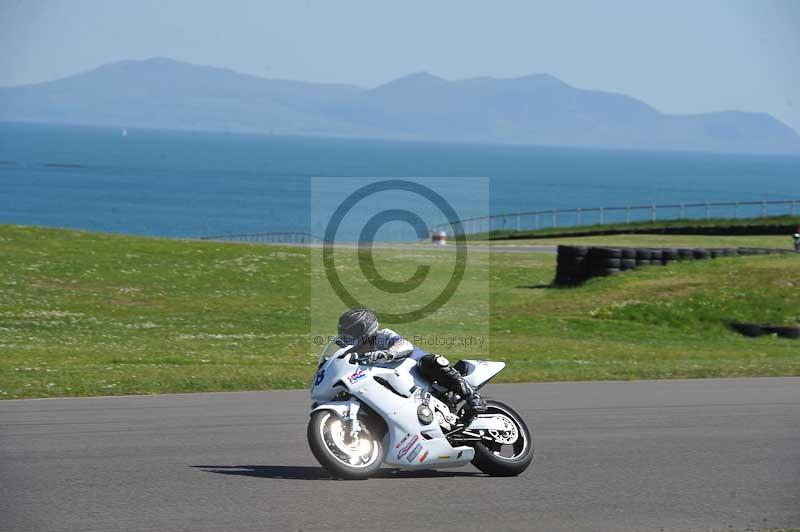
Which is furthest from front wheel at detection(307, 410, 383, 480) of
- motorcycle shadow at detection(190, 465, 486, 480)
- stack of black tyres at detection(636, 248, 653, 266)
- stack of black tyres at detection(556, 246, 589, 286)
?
stack of black tyres at detection(636, 248, 653, 266)

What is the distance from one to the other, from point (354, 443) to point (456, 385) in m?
1.05

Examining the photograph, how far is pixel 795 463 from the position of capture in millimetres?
10477

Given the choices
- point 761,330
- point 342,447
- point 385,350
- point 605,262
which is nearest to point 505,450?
point 385,350

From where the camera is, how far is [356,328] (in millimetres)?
9648

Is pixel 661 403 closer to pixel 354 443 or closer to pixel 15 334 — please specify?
pixel 354 443

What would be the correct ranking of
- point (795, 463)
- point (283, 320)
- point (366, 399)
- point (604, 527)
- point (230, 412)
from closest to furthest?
point (604, 527) < point (366, 399) < point (795, 463) < point (230, 412) < point (283, 320)

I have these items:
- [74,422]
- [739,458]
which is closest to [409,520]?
[739,458]

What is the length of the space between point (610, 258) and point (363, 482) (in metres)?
24.4

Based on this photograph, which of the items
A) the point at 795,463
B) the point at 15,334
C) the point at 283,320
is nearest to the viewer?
the point at 795,463

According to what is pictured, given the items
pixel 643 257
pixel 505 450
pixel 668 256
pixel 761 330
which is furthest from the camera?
pixel 668 256

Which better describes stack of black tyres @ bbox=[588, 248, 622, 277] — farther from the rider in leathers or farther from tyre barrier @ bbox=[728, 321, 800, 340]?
the rider in leathers

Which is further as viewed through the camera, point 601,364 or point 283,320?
point 283,320

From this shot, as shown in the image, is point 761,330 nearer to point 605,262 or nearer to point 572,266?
point 605,262

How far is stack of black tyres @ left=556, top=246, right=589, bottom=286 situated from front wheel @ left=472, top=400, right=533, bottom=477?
23462 millimetres
